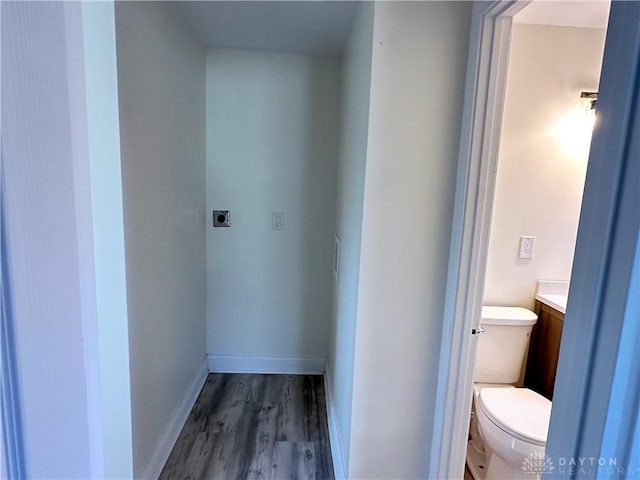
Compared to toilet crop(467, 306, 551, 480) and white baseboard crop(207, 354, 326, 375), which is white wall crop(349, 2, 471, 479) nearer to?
toilet crop(467, 306, 551, 480)

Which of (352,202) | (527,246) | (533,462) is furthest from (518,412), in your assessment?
(352,202)

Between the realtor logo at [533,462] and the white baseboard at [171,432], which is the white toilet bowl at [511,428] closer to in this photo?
the realtor logo at [533,462]

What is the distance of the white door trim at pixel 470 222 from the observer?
1202mm

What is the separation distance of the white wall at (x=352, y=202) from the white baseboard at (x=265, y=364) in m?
0.69

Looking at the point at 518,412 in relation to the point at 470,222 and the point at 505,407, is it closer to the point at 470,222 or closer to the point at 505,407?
the point at 505,407

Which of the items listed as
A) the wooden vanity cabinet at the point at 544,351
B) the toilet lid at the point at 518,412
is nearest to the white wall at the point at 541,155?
the wooden vanity cabinet at the point at 544,351

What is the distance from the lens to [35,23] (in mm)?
403

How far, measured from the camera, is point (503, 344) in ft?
6.36

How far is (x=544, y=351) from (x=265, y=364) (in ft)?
5.87

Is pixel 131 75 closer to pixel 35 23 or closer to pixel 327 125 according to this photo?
pixel 35 23

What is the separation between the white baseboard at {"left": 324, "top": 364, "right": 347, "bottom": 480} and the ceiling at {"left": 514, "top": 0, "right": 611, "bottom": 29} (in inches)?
83.0

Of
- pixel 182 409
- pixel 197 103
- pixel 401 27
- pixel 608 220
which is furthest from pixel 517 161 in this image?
pixel 182 409

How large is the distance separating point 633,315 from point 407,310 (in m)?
1.01

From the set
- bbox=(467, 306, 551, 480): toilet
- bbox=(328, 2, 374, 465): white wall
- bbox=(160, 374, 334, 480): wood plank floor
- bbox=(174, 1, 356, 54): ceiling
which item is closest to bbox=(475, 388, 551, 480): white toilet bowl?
bbox=(467, 306, 551, 480): toilet
